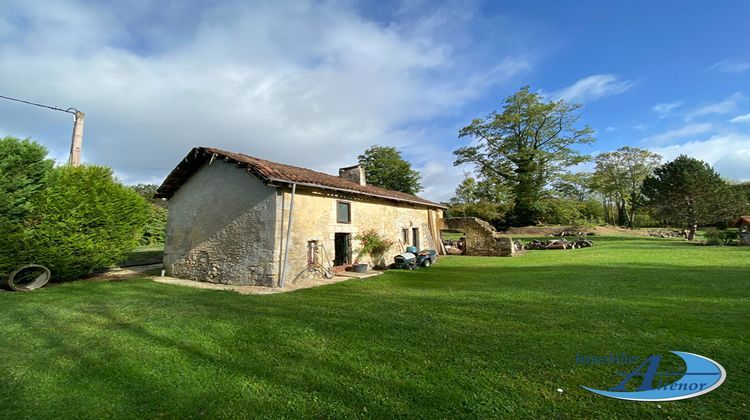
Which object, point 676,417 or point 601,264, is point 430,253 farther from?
point 676,417

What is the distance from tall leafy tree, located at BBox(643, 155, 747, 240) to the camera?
24953mm

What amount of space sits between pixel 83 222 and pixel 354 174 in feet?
34.3

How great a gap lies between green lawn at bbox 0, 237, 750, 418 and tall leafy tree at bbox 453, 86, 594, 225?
21788 mm

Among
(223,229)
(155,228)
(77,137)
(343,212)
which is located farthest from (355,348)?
(155,228)

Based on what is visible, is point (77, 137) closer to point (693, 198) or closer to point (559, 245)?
point (559, 245)

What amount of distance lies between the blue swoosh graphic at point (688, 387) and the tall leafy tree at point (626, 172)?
144ft

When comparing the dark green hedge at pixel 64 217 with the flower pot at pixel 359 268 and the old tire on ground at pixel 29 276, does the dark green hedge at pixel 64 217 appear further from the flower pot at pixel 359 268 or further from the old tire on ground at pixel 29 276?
the flower pot at pixel 359 268

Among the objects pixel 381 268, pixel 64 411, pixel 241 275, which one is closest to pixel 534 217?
pixel 381 268

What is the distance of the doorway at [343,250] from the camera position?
11.6m

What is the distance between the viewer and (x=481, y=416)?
253 cm

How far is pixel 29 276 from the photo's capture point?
8102 millimetres

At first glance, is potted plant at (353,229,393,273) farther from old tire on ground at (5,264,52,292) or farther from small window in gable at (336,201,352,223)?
old tire on ground at (5,264,52,292)

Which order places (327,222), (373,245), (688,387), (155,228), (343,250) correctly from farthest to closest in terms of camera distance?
(155,228) → (373,245) → (343,250) → (327,222) → (688,387)

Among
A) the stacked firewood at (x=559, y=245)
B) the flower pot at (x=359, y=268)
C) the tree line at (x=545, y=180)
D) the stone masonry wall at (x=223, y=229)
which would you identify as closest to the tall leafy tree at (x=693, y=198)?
the tree line at (x=545, y=180)
